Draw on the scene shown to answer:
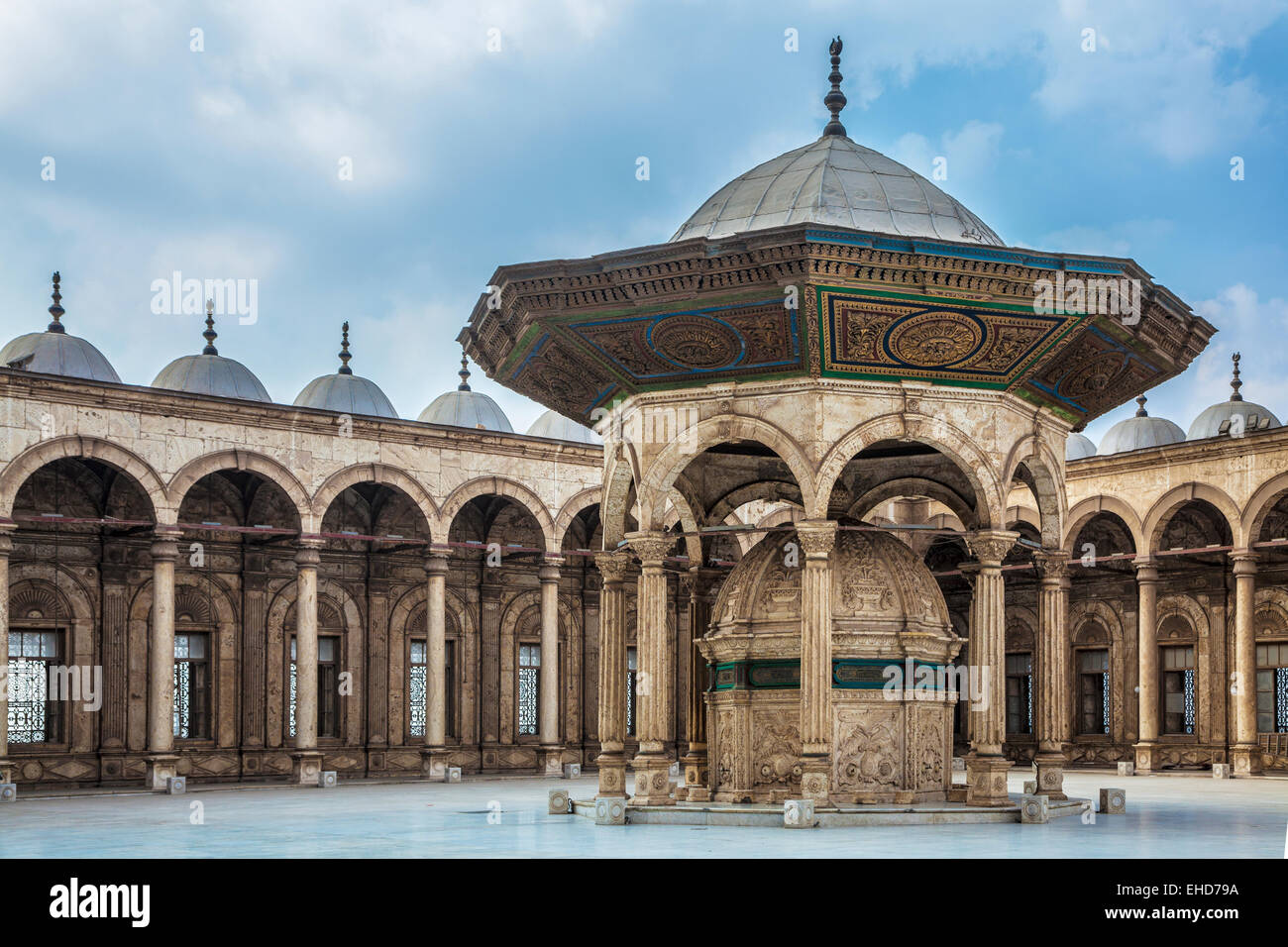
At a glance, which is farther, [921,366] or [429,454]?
[429,454]

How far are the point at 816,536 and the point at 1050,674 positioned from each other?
3363mm

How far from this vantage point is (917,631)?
13383mm

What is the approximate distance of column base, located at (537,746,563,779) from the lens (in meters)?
26.1

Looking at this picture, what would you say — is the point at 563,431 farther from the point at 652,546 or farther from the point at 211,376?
the point at 652,546

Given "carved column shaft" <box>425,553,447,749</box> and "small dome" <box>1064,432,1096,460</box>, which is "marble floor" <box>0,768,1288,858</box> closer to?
"carved column shaft" <box>425,553,447,749</box>

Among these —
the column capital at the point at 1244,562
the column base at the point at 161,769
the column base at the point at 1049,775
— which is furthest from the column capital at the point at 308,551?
the column capital at the point at 1244,562

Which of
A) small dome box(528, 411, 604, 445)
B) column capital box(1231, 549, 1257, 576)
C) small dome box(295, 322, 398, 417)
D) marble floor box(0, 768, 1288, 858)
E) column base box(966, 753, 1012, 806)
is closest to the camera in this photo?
marble floor box(0, 768, 1288, 858)

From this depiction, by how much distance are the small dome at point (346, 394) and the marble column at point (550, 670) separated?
21.2ft

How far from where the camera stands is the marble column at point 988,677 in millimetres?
13133

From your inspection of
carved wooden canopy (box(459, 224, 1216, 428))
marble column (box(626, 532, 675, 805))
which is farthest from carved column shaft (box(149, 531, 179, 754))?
marble column (box(626, 532, 675, 805))

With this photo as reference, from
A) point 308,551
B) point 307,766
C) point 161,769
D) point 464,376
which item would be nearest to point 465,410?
point 464,376

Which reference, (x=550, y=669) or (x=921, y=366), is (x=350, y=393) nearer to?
(x=550, y=669)

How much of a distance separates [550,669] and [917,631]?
13.5m
